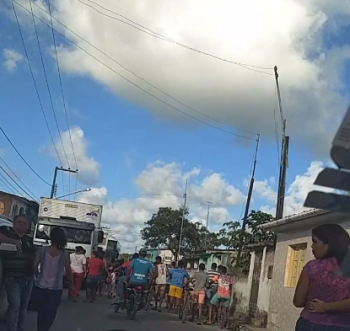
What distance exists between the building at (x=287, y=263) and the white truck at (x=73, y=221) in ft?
35.1

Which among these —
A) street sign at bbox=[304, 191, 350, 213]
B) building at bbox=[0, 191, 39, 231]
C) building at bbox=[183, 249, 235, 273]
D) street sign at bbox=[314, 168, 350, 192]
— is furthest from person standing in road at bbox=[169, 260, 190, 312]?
building at bbox=[0, 191, 39, 231]

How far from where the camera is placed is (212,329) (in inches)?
564

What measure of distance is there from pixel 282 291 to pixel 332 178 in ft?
40.0

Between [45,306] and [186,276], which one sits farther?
[186,276]

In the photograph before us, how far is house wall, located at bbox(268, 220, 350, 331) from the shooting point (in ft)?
44.6

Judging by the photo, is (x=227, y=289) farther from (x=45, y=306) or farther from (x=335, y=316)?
(x=335, y=316)

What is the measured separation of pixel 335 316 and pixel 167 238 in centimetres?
7206

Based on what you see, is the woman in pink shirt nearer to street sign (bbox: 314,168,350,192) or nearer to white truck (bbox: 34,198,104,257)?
street sign (bbox: 314,168,350,192)

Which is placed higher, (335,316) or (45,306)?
(335,316)

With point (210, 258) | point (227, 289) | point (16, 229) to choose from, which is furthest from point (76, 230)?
point (210, 258)

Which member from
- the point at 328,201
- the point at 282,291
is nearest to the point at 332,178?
the point at 328,201

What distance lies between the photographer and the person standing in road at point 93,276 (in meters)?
17.6

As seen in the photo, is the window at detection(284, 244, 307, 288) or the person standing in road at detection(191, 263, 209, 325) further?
the person standing in road at detection(191, 263, 209, 325)

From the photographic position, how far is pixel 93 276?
58.0 feet
